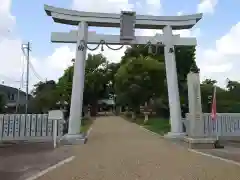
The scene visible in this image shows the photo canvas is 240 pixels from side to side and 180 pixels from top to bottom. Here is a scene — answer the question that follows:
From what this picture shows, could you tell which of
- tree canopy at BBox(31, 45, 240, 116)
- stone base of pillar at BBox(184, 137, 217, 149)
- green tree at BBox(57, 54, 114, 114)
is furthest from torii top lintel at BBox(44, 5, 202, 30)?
green tree at BBox(57, 54, 114, 114)

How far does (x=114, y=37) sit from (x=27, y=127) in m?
6.95

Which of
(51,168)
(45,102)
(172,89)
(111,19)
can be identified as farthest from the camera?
(45,102)

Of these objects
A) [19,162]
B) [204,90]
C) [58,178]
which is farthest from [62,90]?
[58,178]

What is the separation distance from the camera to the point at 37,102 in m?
44.3

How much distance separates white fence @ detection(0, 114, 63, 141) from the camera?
17250 mm

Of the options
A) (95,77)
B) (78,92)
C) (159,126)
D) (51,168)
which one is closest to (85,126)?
(159,126)

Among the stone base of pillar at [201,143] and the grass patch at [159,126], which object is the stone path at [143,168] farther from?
the grass patch at [159,126]

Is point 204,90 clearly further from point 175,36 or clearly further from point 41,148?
point 41,148

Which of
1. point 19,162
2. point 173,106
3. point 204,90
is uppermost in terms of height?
point 204,90

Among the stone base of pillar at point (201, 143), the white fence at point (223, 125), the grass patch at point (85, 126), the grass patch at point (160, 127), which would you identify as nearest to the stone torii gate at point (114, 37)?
the white fence at point (223, 125)

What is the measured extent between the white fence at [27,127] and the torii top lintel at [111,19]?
18.7 feet

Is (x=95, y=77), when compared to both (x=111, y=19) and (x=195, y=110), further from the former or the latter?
(x=195, y=110)

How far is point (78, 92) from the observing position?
725 inches

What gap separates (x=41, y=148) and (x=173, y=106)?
7930 mm
